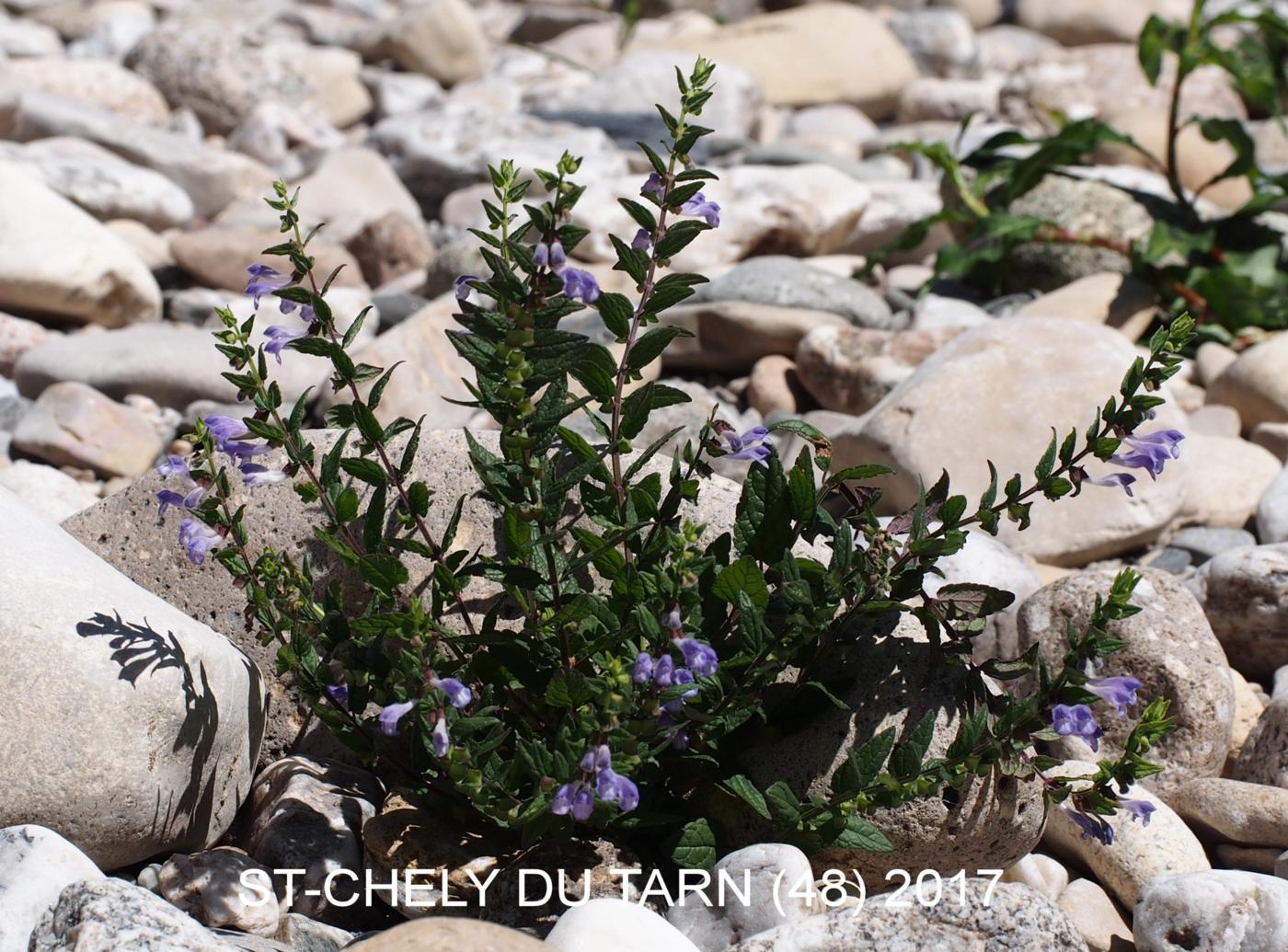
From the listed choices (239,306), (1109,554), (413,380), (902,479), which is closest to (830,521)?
(902,479)

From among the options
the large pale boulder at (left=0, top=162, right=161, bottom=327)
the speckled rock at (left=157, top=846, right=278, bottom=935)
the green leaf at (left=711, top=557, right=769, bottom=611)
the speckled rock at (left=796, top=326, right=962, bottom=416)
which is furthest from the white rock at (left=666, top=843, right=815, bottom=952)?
the large pale boulder at (left=0, top=162, right=161, bottom=327)

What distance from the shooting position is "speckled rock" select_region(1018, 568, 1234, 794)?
3279 millimetres

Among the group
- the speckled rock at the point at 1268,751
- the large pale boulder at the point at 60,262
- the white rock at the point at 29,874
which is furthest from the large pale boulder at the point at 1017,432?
the large pale boulder at the point at 60,262

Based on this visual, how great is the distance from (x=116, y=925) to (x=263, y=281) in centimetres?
114

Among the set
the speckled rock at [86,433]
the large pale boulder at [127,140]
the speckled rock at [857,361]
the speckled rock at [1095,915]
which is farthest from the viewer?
the large pale boulder at [127,140]

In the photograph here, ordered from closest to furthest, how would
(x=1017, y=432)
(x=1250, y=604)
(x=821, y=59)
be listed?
(x=1250, y=604), (x=1017, y=432), (x=821, y=59)

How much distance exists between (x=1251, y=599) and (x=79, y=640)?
2.94 m

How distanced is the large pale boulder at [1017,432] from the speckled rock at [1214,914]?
5.62 ft

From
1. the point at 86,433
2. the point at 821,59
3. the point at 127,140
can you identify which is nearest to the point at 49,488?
the point at 86,433

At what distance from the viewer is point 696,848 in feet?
8.82

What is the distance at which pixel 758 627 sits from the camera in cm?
253

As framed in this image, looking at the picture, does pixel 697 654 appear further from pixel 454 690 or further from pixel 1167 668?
pixel 1167 668

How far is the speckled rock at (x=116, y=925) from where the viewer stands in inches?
86.7

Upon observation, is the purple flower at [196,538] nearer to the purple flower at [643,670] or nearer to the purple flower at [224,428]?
the purple flower at [224,428]
